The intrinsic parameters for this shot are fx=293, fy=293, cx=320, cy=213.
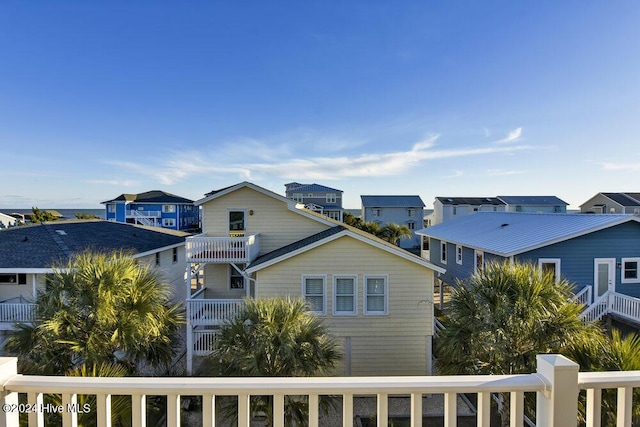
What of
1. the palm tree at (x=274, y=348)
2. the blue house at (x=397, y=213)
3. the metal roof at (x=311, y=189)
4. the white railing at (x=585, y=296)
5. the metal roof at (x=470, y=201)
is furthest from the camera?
the metal roof at (x=470, y=201)

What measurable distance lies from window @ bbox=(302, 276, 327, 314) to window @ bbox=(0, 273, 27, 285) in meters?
11.9

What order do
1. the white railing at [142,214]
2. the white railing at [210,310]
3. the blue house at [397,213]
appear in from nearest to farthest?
the white railing at [210,310] → the blue house at [397,213] → the white railing at [142,214]

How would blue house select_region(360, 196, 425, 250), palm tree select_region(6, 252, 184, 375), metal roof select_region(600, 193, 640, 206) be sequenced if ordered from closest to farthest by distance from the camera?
palm tree select_region(6, 252, 184, 375)
metal roof select_region(600, 193, 640, 206)
blue house select_region(360, 196, 425, 250)

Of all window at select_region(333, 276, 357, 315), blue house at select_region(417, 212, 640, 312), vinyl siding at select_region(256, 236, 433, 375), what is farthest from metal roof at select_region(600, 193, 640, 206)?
window at select_region(333, 276, 357, 315)

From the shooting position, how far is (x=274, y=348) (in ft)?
20.4

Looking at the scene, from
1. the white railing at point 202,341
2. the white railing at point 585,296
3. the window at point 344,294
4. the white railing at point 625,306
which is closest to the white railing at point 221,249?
the white railing at point 202,341

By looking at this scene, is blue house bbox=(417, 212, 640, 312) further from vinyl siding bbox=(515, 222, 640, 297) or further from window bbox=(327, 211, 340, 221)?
window bbox=(327, 211, 340, 221)

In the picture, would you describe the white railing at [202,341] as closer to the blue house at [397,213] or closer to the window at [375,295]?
the window at [375,295]

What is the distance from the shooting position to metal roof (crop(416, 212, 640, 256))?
1216cm

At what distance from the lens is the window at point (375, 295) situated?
10477 mm

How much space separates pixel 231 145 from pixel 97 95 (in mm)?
7849

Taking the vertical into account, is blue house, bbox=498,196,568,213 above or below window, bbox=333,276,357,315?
above

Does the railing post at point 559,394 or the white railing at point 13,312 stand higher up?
the railing post at point 559,394

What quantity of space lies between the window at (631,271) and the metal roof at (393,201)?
3103 cm
